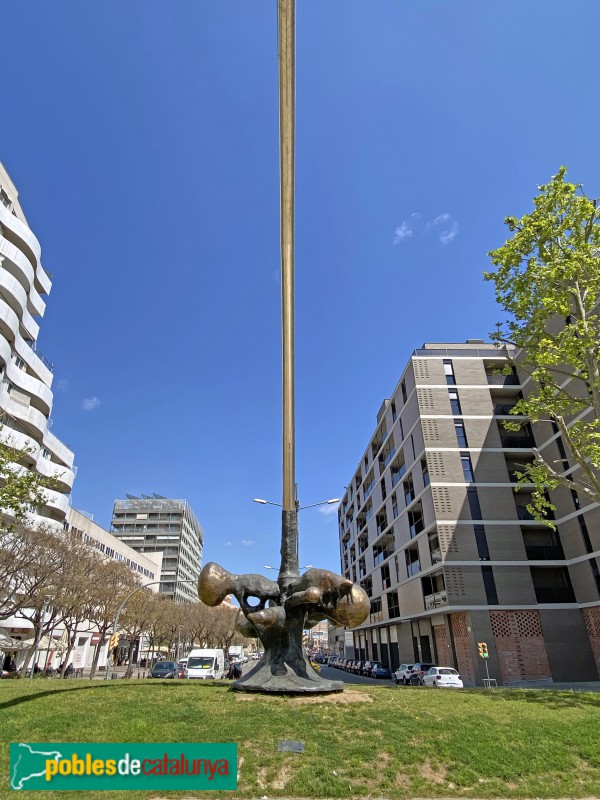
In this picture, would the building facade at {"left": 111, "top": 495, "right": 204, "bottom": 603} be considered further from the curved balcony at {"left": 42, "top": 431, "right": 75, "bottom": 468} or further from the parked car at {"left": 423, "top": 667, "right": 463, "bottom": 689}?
the parked car at {"left": 423, "top": 667, "right": 463, "bottom": 689}

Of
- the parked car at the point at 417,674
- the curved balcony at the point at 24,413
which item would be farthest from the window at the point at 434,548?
the curved balcony at the point at 24,413

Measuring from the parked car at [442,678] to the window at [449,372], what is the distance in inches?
811

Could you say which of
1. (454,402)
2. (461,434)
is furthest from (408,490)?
(454,402)

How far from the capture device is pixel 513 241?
58.3 ft

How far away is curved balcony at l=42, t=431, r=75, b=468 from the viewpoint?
43.2 meters

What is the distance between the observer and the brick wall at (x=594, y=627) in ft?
98.6

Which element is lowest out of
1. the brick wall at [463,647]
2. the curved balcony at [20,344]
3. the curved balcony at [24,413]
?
the brick wall at [463,647]

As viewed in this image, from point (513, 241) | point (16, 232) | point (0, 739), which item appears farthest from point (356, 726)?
point (16, 232)

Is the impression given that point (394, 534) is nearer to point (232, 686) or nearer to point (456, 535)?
point (456, 535)

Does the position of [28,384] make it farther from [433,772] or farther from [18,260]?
[433,772]

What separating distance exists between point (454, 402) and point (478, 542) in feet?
35.2

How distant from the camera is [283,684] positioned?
10195 millimetres

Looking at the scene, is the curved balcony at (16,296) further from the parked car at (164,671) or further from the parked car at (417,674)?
the parked car at (417,674)

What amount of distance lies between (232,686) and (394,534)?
119 ft
